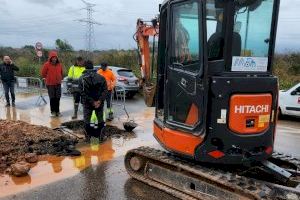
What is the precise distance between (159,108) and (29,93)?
44.1 feet

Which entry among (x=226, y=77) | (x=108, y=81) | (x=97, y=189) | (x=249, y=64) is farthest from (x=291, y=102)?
(x=97, y=189)

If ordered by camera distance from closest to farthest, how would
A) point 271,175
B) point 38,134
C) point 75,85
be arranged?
point 271,175
point 38,134
point 75,85

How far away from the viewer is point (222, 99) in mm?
5535

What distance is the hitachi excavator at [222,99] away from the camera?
18.0ft

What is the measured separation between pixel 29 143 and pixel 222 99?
493 cm

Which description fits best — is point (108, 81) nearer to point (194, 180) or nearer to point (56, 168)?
point (56, 168)

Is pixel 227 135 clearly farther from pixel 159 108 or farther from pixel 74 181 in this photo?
pixel 74 181

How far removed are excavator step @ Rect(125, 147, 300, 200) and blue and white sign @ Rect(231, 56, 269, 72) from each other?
1.50 metres

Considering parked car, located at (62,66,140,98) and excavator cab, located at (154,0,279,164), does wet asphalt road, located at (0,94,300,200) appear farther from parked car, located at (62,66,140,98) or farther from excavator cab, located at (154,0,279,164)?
parked car, located at (62,66,140,98)

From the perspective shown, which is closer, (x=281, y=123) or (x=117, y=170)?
(x=117, y=170)

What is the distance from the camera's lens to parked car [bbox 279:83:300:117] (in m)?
13.6

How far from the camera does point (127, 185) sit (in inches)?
268

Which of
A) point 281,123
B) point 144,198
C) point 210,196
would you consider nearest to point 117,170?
point 144,198

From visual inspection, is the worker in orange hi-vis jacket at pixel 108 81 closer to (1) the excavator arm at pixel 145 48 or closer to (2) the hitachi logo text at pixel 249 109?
(1) the excavator arm at pixel 145 48
